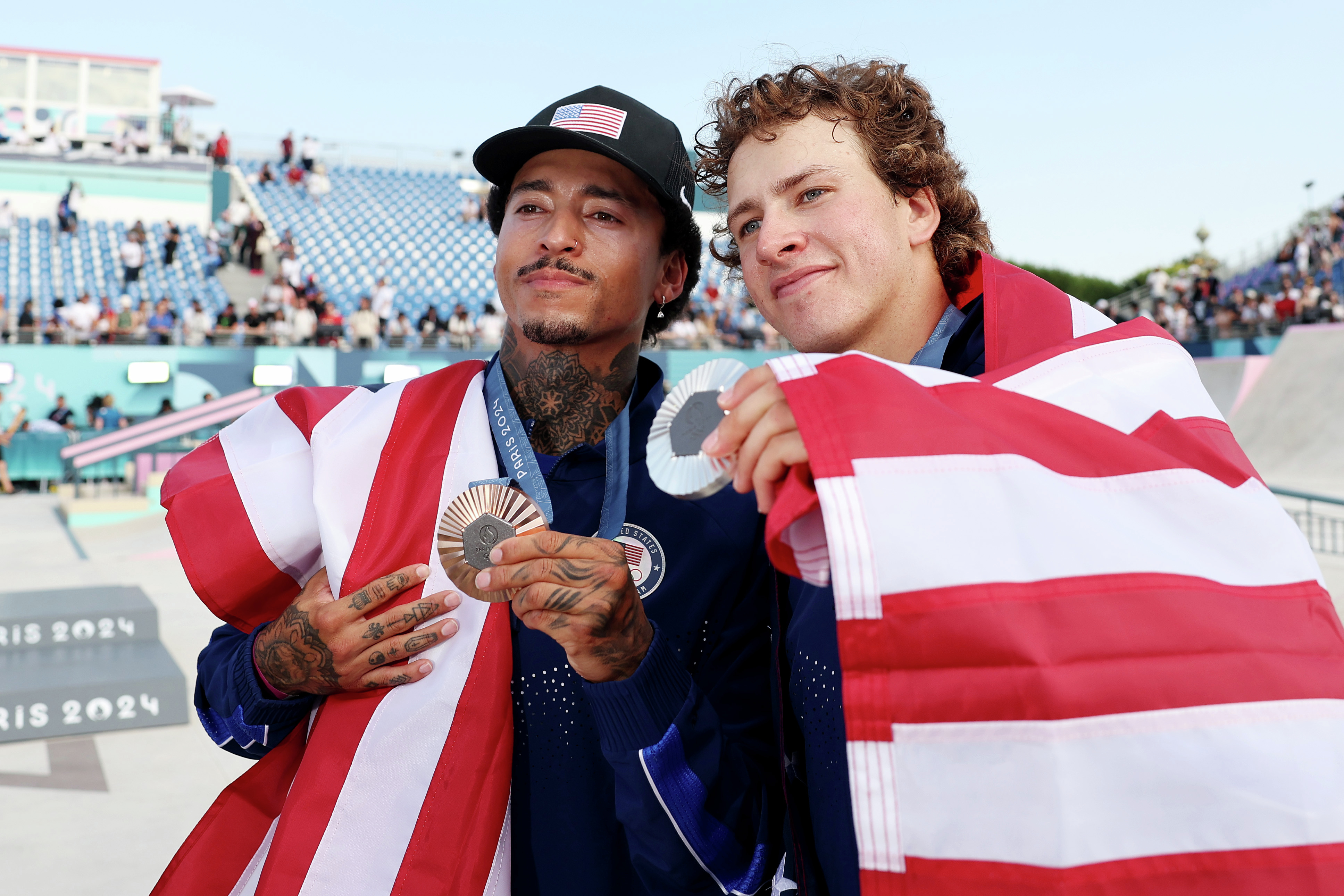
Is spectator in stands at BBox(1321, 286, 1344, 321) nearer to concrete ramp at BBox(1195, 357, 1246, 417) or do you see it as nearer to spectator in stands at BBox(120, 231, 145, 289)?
concrete ramp at BBox(1195, 357, 1246, 417)

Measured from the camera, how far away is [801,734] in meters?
1.55

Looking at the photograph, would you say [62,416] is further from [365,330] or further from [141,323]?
[365,330]

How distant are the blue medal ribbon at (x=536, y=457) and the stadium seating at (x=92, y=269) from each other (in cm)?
1977

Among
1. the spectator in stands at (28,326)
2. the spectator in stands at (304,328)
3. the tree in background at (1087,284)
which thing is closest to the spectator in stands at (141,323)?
the spectator in stands at (28,326)

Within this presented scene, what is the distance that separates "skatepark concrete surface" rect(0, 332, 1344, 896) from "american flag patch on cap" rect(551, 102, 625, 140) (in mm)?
2850

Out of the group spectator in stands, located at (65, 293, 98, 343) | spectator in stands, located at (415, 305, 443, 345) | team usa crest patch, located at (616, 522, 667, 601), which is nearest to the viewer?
team usa crest patch, located at (616, 522, 667, 601)

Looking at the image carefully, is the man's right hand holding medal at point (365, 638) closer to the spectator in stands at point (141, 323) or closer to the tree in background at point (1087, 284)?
the spectator in stands at point (141, 323)

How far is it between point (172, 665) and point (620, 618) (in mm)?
5097

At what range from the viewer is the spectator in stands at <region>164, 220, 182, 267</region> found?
20.4 m

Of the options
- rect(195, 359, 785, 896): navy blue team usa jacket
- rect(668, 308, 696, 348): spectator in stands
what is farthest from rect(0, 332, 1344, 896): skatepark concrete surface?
rect(668, 308, 696, 348): spectator in stands

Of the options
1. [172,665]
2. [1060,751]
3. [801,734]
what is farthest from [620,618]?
[172,665]

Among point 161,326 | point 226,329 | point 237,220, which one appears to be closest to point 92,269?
point 237,220

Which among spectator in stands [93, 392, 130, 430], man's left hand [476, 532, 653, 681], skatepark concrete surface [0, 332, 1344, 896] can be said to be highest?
man's left hand [476, 532, 653, 681]

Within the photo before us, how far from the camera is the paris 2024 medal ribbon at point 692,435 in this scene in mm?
1085
